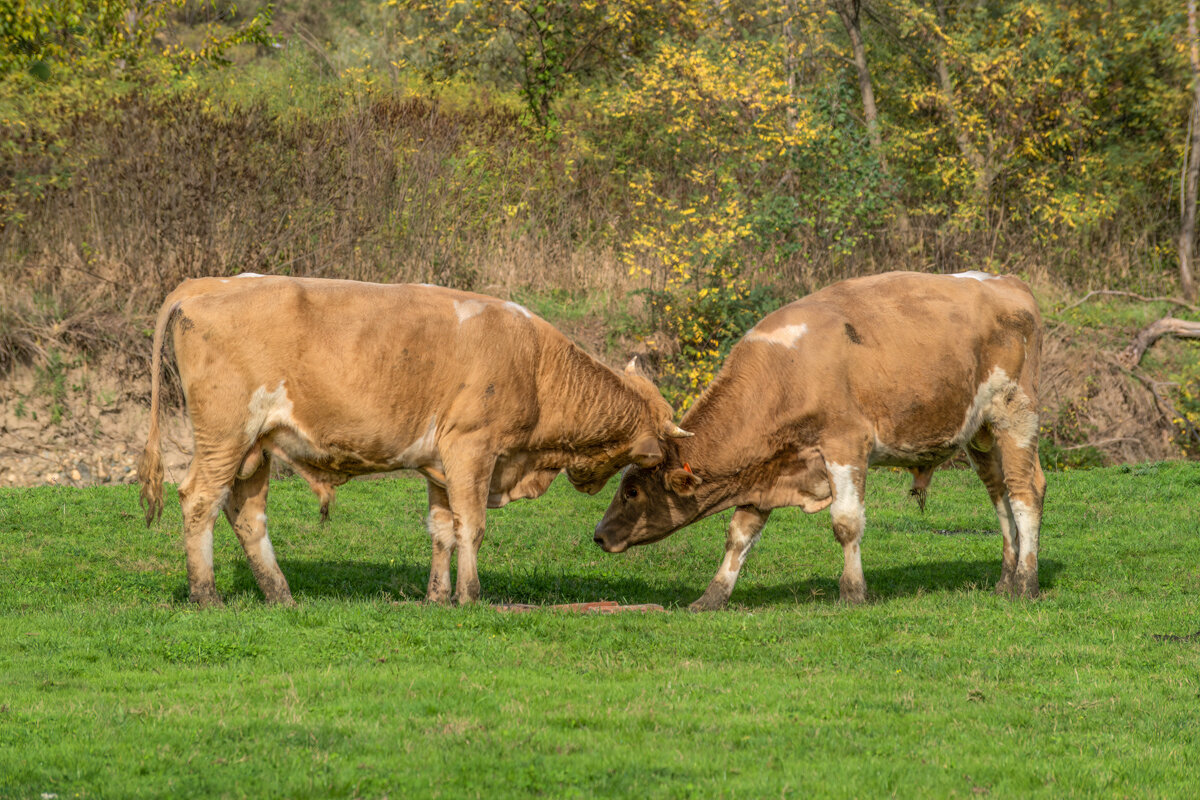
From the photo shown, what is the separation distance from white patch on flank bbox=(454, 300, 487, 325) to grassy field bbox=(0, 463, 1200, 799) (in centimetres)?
222

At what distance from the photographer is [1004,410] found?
11031 mm

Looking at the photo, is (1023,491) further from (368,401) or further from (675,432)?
(368,401)

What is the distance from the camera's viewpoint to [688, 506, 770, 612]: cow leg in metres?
10.4

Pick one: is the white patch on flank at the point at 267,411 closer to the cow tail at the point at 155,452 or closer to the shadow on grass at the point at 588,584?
the cow tail at the point at 155,452

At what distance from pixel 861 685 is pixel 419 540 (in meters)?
6.76

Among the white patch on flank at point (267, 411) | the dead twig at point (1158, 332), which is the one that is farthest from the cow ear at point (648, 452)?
the dead twig at point (1158, 332)

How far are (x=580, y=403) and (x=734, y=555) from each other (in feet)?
5.59

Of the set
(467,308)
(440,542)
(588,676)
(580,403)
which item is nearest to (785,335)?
(580,403)

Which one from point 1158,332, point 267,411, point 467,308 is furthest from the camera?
point 1158,332

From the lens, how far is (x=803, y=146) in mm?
22219

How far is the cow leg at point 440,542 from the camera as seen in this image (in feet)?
33.4

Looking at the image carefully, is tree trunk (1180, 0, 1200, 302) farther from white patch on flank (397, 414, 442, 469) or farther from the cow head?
white patch on flank (397, 414, 442, 469)

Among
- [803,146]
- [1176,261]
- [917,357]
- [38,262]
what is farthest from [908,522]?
[1176,261]

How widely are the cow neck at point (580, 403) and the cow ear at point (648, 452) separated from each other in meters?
0.16
